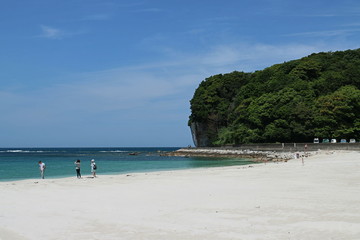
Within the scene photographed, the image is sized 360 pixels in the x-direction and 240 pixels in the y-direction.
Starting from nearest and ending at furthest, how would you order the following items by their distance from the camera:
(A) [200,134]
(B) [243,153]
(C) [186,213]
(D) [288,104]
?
(C) [186,213]
(B) [243,153]
(D) [288,104]
(A) [200,134]

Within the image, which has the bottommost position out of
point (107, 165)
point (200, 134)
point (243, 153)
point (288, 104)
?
point (107, 165)

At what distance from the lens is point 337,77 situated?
236 feet

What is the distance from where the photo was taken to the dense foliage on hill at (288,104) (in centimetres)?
6219

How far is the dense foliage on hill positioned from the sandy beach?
4729cm

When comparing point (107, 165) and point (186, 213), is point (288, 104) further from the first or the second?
point (186, 213)

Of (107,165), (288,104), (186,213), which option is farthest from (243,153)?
(186,213)

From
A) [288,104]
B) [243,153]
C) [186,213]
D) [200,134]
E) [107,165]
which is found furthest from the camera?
[200,134]

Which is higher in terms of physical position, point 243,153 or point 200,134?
point 200,134

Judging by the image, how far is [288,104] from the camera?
66.4 metres

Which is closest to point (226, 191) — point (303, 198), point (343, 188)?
point (303, 198)

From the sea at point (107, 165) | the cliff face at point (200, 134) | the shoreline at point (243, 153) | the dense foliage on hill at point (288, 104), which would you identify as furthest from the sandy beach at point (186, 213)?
the cliff face at point (200, 134)

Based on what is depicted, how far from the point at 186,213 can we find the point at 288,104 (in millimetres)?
58076

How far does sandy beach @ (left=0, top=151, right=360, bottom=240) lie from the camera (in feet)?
30.6

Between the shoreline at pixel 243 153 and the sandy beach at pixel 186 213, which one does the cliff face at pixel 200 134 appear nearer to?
the shoreline at pixel 243 153
